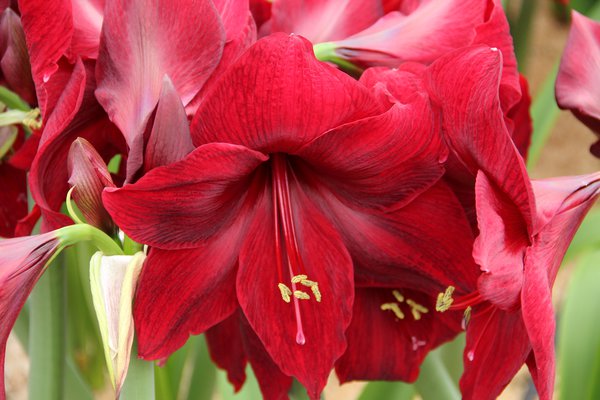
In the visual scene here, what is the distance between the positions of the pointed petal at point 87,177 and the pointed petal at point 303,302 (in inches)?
3.8

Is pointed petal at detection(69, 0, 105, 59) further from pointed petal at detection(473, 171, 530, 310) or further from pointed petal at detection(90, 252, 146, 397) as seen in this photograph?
pointed petal at detection(473, 171, 530, 310)

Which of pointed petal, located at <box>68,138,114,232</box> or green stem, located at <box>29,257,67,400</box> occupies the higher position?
pointed petal, located at <box>68,138,114,232</box>

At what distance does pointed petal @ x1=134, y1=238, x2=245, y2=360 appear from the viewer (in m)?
0.47

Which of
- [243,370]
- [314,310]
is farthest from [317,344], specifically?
[243,370]

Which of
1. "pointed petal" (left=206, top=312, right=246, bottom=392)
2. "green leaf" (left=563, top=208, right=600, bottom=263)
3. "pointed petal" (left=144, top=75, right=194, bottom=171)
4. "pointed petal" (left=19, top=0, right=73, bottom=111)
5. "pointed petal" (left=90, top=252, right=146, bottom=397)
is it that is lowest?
"green leaf" (left=563, top=208, right=600, bottom=263)

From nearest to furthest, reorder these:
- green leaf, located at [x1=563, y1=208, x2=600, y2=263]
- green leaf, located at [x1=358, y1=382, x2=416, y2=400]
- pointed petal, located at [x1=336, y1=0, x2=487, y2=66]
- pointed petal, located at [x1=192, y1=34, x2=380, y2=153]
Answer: pointed petal, located at [x1=192, y1=34, x2=380, y2=153] → pointed petal, located at [x1=336, y1=0, x2=487, y2=66] → green leaf, located at [x1=358, y1=382, x2=416, y2=400] → green leaf, located at [x1=563, y1=208, x2=600, y2=263]

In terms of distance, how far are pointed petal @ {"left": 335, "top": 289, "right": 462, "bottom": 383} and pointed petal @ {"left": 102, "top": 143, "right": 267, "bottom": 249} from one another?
136mm

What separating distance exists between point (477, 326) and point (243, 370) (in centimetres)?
20

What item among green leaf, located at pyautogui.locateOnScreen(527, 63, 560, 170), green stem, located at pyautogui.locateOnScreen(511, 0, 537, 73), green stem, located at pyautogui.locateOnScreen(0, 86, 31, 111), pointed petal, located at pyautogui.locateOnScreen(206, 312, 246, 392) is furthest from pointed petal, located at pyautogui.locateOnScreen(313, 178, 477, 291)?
green stem, located at pyautogui.locateOnScreen(511, 0, 537, 73)

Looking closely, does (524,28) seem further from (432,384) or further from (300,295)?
(300,295)

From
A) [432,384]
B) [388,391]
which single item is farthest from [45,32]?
[388,391]

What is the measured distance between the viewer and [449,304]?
1.57ft

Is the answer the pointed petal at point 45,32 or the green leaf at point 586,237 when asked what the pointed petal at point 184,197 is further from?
the green leaf at point 586,237

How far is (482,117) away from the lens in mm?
435
